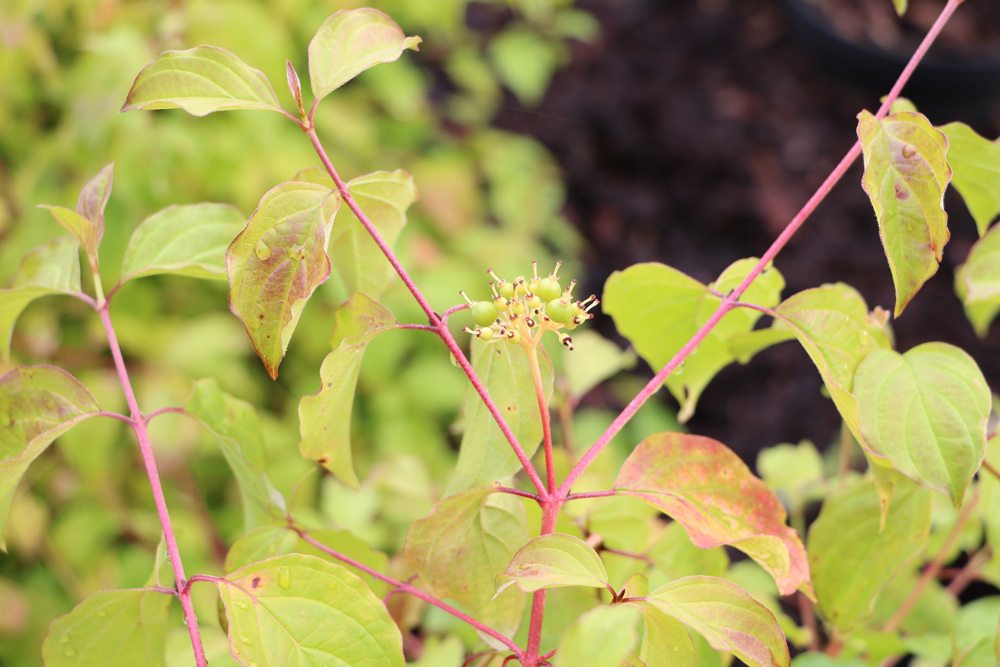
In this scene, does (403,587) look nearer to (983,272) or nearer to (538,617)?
(538,617)

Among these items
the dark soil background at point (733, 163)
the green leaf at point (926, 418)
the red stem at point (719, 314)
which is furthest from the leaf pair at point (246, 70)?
the dark soil background at point (733, 163)

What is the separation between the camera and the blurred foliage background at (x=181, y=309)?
4.47 ft

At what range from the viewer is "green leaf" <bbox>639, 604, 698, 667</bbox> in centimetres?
49

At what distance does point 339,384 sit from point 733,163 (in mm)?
2460

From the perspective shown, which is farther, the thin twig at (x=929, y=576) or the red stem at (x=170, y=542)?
the thin twig at (x=929, y=576)

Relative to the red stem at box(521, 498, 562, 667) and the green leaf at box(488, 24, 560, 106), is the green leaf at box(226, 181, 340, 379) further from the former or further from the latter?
the green leaf at box(488, 24, 560, 106)

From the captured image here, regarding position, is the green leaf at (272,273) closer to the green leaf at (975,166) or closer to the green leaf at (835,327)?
the green leaf at (835,327)

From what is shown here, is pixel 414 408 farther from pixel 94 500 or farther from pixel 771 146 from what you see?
pixel 771 146

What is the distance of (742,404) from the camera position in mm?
2311

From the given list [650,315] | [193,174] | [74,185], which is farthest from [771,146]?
[650,315]

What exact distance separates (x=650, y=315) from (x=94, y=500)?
3.59 feet

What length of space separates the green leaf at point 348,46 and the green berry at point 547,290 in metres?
0.15

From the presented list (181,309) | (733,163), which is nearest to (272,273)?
(181,309)

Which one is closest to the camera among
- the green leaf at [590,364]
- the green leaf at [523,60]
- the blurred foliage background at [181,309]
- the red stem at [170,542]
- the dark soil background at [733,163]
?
the red stem at [170,542]
